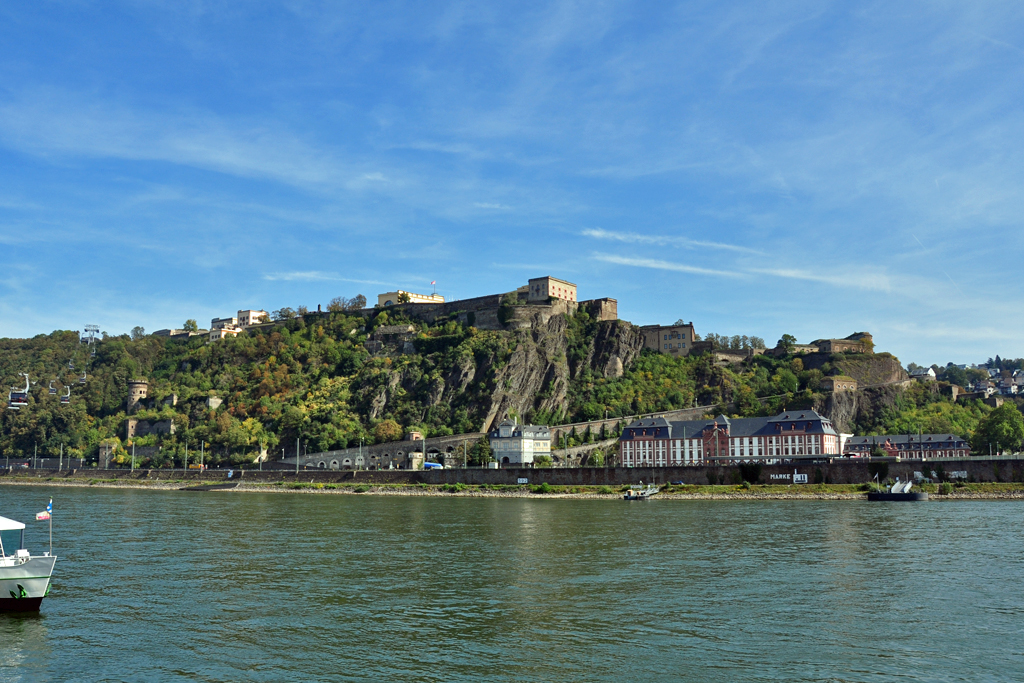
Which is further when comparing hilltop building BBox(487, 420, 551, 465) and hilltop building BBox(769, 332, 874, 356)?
hilltop building BBox(769, 332, 874, 356)

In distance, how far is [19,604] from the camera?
2244 cm

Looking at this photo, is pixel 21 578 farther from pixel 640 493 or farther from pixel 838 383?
pixel 838 383

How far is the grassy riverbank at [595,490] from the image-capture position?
6556 cm

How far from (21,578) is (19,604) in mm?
885

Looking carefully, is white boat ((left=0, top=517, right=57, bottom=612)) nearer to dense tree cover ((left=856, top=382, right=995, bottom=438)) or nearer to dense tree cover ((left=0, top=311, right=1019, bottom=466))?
dense tree cover ((left=0, top=311, right=1019, bottom=466))

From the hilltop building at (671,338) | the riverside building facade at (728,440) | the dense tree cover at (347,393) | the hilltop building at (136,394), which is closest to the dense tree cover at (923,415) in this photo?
the dense tree cover at (347,393)

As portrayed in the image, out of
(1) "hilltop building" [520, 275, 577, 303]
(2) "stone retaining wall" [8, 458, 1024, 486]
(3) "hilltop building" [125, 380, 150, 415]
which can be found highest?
(1) "hilltop building" [520, 275, 577, 303]

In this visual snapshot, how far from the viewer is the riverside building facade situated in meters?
85.3

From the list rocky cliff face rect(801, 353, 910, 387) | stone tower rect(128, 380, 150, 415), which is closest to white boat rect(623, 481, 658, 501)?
rocky cliff face rect(801, 353, 910, 387)

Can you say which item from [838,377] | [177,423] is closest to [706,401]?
[838,377]

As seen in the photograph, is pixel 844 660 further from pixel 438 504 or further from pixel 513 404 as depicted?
pixel 513 404

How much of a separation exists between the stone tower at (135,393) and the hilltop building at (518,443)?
65815mm

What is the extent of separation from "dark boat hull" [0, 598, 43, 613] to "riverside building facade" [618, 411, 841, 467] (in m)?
66.3

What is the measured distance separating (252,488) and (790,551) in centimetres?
7234
